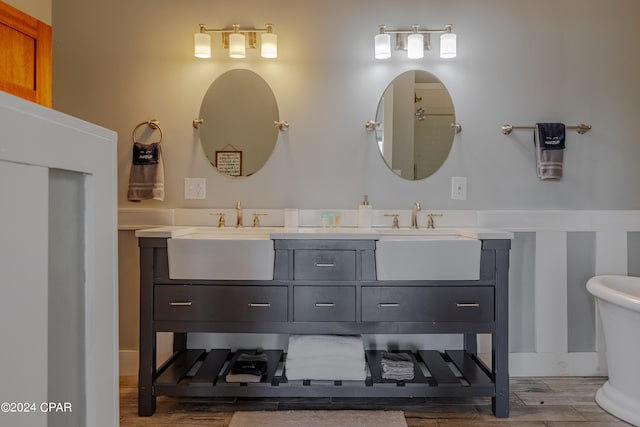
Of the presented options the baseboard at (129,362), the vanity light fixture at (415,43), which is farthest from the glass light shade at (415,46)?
the baseboard at (129,362)

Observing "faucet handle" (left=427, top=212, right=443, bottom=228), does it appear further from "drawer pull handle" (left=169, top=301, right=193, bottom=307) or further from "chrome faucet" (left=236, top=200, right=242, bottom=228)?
"drawer pull handle" (left=169, top=301, right=193, bottom=307)

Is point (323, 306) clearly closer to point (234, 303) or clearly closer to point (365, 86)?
point (234, 303)

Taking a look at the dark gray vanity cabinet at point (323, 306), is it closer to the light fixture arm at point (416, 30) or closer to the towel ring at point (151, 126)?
the towel ring at point (151, 126)

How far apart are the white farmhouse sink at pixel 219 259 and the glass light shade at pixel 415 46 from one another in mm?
1364

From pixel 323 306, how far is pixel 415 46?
1530 millimetres

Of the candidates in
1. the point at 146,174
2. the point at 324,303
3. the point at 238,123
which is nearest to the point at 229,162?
the point at 238,123

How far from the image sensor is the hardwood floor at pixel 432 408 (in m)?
1.88

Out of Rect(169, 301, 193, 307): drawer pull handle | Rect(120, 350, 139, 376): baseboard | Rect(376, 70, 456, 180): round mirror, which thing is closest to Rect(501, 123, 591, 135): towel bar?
Rect(376, 70, 456, 180): round mirror

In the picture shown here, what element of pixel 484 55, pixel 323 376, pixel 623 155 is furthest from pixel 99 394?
pixel 623 155

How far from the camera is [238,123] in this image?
2.40 metres

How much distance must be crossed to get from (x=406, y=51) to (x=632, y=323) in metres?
1.80

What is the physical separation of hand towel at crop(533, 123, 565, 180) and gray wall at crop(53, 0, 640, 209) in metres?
0.09

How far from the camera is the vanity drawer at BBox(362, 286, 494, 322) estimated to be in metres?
1.87

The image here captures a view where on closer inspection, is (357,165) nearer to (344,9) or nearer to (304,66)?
(304,66)
